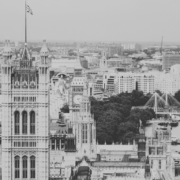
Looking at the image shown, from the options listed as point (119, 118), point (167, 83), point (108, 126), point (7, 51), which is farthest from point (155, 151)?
point (167, 83)

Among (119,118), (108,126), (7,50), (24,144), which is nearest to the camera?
(24,144)

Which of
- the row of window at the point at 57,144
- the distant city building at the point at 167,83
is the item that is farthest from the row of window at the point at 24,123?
the distant city building at the point at 167,83

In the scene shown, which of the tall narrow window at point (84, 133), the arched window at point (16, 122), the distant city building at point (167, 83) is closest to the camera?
the arched window at point (16, 122)

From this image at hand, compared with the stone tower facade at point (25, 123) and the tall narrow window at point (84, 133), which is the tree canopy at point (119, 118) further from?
the stone tower facade at point (25, 123)

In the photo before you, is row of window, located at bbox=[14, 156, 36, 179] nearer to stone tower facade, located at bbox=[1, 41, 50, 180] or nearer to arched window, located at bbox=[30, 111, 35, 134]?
stone tower facade, located at bbox=[1, 41, 50, 180]

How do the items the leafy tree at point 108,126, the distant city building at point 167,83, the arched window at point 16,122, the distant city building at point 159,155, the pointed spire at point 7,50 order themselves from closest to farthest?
1. the arched window at point 16,122
2. the pointed spire at point 7,50
3. the distant city building at point 159,155
4. the leafy tree at point 108,126
5. the distant city building at point 167,83

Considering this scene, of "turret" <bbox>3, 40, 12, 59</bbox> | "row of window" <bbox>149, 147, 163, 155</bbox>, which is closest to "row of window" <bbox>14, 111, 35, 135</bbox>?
"turret" <bbox>3, 40, 12, 59</bbox>

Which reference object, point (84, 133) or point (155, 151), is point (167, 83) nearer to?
point (84, 133)

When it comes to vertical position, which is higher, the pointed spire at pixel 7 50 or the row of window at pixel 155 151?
the pointed spire at pixel 7 50
